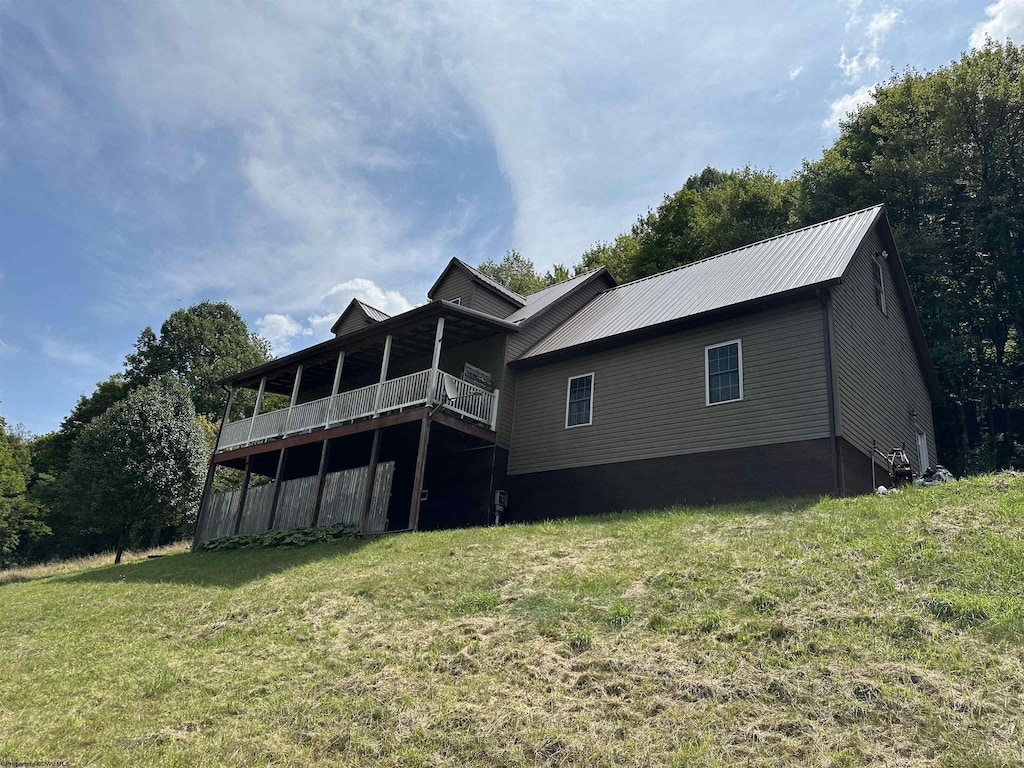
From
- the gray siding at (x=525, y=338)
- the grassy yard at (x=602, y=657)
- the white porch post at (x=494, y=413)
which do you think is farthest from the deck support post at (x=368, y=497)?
the grassy yard at (x=602, y=657)

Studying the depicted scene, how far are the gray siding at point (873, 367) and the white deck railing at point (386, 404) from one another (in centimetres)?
827

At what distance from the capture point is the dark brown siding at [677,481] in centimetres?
1352

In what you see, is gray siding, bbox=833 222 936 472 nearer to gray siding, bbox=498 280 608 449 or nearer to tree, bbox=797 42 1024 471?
tree, bbox=797 42 1024 471

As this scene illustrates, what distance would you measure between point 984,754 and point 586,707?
9.59 feet

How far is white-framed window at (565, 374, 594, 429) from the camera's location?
685 inches

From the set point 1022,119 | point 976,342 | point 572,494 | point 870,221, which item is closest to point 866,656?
point 572,494

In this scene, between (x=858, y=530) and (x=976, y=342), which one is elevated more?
(x=976, y=342)

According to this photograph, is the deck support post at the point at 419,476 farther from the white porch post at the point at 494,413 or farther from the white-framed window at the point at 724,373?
the white-framed window at the point at 724,373

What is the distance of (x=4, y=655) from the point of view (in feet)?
32.9

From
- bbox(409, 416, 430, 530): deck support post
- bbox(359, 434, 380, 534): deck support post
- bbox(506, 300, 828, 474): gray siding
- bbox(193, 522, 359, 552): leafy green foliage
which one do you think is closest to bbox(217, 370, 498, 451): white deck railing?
bbox(409, 416, 430, 530): deck support post

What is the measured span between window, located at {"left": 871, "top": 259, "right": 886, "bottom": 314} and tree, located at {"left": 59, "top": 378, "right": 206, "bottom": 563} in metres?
23.6

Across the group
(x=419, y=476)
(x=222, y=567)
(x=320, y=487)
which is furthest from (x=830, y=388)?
(x=222, y=567)

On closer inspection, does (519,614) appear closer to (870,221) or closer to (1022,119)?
(870,221)

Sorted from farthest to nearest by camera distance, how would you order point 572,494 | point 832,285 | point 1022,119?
point 1022,119 < point 572,494 < point 832,285
